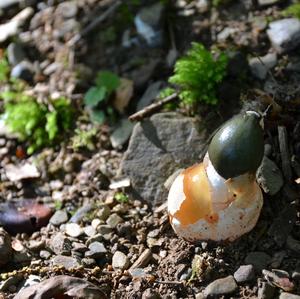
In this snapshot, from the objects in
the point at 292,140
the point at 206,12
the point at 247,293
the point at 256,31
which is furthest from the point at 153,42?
the point at 247,293

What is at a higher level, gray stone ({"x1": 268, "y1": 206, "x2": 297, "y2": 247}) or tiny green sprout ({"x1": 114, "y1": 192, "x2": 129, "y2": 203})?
tiny green sprout ({"x1": 114, "y1": 192, "x2": 129, "y2": 203})

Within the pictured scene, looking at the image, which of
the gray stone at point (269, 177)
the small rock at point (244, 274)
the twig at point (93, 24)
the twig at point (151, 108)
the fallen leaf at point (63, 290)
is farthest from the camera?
the twig at point (93, 24)

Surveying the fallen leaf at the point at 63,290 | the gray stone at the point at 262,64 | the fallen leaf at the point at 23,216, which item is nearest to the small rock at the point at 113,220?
the fallen leaf at the point at 23,216

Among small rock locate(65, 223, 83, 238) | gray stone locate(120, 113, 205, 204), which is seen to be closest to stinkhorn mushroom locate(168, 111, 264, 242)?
gray stone locate(120, 113, 205, 204)

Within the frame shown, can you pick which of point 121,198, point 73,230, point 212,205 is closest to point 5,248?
point 73,230

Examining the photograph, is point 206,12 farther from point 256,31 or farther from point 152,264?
point 152,264

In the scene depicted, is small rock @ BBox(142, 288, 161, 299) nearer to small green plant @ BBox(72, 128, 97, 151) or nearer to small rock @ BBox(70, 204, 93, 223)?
small rock @ BBox(70, 204, 93, 223)

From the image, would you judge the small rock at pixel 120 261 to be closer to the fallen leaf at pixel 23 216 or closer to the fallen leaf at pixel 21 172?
the fallen leaf at pixel 23 216
